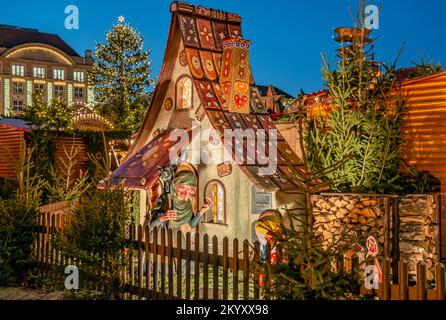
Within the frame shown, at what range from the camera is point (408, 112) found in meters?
11.9

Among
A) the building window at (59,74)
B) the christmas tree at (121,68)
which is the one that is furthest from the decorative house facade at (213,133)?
the building window at (59,74)

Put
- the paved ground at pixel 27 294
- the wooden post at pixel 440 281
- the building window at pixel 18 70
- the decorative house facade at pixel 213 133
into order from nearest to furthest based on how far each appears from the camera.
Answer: the wooden post at pixel 440 281
the paved ground at pixel 27 294
the decorative house facade at pixel 213 133
the building window at pixel 18 70

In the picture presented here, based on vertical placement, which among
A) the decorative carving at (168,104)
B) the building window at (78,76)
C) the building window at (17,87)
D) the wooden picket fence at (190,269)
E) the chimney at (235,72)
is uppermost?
the building window at (78,76)

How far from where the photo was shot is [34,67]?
7825 cm

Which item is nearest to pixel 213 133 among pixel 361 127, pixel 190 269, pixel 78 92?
pixel 361 127

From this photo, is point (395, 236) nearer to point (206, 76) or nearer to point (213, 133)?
point (213, 133)

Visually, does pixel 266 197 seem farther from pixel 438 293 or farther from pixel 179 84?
pixel 438 293

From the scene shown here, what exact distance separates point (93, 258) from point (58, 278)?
165cm

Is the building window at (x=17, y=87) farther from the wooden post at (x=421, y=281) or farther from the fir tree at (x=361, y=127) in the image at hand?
the wooden post at (x=421, y=281)

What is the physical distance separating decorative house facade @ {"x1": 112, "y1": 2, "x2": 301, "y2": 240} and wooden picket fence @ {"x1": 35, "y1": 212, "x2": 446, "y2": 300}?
2953mm

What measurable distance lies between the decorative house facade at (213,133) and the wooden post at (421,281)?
21.7 feet

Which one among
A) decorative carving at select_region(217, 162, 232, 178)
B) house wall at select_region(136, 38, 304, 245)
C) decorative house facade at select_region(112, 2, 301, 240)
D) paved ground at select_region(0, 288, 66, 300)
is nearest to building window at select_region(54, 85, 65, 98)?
decorative house facade at select_region(112, 2, 301, 240)

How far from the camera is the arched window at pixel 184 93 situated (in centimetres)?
1402

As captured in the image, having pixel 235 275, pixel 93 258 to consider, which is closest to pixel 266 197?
pixel 93 258
